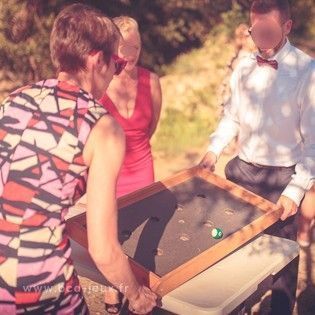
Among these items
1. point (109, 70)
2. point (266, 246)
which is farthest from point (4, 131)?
point (266, 246)

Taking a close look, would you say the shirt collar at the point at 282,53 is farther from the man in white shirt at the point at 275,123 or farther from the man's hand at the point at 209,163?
the man's hand at the point at 209,163

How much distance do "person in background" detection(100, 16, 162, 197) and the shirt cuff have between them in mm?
1155

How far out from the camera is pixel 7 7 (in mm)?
7469

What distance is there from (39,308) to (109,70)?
1003 mm

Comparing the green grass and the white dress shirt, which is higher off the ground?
the white dress shirt

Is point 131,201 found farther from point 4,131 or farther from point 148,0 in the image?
point 148,0

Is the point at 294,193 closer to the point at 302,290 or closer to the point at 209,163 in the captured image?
the point at 209,163

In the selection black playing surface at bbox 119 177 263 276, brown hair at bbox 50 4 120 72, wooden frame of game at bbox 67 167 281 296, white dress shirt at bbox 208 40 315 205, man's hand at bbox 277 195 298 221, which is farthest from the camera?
white dress shirt at bbox 208 40 315 205

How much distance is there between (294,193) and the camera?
3242 millimetres

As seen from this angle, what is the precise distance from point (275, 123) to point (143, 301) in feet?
5.49

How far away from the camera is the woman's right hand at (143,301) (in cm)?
227

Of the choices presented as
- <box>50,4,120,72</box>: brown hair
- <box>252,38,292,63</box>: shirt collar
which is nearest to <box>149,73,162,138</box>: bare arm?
<box>252,38,292,63</box>: shirt collar

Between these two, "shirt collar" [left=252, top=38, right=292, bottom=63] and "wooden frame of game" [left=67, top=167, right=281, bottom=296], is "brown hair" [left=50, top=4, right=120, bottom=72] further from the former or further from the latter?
"shirt collar" [left=252, top=38, right=292, bottom=63]

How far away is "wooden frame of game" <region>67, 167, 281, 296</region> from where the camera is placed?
2.40m
